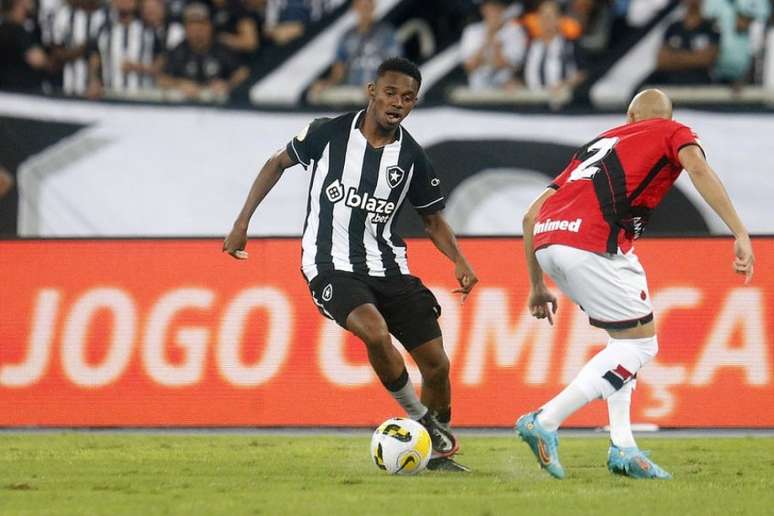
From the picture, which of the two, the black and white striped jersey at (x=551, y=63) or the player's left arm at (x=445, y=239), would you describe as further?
the black and white striped jersey at (x=551, y=63)

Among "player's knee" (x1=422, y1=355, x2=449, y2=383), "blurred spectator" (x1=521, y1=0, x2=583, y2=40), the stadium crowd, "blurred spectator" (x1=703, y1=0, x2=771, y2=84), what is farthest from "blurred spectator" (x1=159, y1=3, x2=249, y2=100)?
"player's knee" (x1=422, y1=355, x2=449, y2=383)

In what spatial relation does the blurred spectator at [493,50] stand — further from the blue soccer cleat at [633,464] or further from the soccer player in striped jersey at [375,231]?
the blue soccer cleat at [633,464]

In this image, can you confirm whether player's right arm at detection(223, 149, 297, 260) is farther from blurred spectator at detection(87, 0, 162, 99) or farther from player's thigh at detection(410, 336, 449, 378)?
blurred spectator at detection(87, 0, 162, 99)

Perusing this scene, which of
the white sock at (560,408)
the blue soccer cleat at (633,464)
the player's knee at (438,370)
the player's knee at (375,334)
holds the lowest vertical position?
the blue soccer cleat at (633,464)

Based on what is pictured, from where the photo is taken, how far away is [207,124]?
50.0 feet

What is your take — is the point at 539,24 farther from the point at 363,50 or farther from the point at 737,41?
the point at 737,41

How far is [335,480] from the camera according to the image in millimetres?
7789

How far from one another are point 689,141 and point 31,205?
9253mm

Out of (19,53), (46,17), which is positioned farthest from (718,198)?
(46,17)

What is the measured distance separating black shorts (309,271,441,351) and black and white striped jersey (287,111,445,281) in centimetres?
5

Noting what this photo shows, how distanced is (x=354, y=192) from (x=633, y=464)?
202 cm

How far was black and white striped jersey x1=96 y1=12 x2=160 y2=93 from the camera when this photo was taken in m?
16.4

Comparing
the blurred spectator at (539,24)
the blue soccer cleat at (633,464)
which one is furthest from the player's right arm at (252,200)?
the blurred spectator at (539,24)

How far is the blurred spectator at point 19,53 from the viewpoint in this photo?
1619 cm
